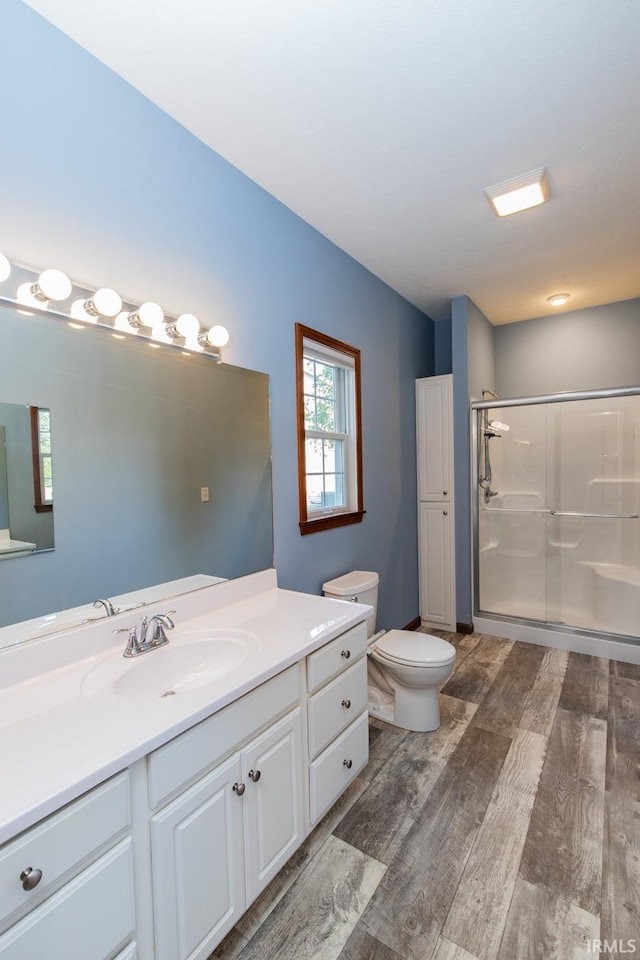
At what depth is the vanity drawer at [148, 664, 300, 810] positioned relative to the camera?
3.01 ft

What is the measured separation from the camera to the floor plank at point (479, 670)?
2465mm

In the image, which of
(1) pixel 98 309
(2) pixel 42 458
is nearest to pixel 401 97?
(1) pixel 98 309

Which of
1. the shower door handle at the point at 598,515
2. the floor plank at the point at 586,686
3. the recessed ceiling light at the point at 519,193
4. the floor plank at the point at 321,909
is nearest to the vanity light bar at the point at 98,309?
the recessed ceiling light at the point at 519,193

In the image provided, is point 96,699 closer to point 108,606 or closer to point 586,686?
point 108,606

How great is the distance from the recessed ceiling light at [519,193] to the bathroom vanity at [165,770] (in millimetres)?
1973

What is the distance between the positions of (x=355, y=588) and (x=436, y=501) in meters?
1.43

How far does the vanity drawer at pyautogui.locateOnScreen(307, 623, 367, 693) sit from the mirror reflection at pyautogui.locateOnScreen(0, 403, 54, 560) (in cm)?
89

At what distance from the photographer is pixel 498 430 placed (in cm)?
342

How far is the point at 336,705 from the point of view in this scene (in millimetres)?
1539

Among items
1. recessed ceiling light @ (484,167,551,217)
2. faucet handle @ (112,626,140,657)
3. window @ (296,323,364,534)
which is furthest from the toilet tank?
recessed ceiling light @ (484,167,551,217)

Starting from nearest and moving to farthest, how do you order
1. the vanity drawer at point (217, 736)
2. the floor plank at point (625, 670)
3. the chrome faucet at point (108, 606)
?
1. the vanity drawer at point (217, 736)
2. the chrome faucet at point (108, 606)
3. the floor plank at point (625, 670)

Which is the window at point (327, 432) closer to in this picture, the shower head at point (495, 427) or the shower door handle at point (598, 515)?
the shower head at point (495, 427)

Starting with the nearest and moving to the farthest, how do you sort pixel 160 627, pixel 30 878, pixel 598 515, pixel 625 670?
pixel 30 878 < pixel 160 627 < pixel 625 670 < pixel 598 515

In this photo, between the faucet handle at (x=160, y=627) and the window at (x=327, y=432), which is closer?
the faucet handle at (x=160, y=627)
